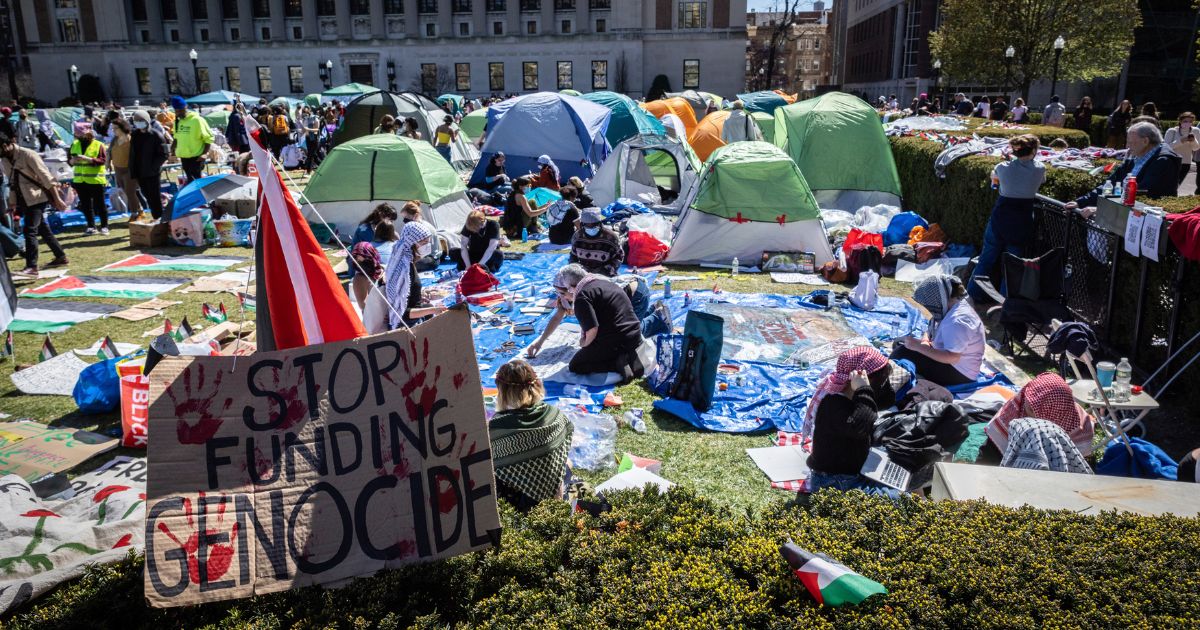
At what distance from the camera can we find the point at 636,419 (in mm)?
5797

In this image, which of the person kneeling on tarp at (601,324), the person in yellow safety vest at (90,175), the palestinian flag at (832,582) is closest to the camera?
the palestinian flag at (832,582)

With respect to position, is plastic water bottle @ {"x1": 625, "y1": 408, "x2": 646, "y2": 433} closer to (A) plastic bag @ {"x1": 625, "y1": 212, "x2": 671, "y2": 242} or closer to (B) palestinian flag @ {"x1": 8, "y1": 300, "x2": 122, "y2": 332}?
(A) plastic bag @ {"x1": 625, "y1": 212, "x2": 671, "y2": 242}

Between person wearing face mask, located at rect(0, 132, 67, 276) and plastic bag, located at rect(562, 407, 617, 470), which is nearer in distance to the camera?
plastic bag, located at rect(562, 407, 617, 470)

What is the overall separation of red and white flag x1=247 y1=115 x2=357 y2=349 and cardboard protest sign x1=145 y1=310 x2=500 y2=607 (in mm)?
562

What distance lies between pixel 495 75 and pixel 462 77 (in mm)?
2447

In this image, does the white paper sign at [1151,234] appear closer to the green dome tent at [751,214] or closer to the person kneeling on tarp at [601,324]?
the person kneeling on tarp at [601,324]

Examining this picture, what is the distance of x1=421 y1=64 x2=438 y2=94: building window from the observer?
2159 inches

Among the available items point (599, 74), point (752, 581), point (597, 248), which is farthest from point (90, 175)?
point (599, 74)

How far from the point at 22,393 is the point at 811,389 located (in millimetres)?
6550

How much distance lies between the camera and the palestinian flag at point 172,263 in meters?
10.5

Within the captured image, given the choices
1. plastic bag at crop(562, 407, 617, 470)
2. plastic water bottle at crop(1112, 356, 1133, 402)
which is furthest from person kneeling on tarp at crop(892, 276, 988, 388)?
plastic bag at crop(562, 407, 617, 470)

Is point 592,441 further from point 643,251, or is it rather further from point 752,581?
point 643,251

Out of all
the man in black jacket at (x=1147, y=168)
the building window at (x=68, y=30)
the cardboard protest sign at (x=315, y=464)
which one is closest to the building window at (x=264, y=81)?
the building window at (x=68, y=30)

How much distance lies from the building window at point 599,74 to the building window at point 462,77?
29.8 ft
